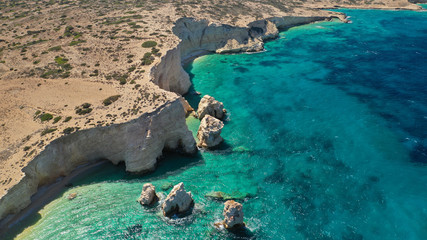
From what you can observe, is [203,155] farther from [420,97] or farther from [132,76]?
[420,97]

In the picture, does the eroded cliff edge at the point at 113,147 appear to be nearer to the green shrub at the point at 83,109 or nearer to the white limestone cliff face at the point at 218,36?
the green shrub at the point at 83,109

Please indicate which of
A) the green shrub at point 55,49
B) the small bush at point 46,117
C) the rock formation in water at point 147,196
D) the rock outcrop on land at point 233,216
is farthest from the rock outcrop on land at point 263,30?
the rock outcrop on land at point 233,216

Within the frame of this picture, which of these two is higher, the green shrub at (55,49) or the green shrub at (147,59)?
the green shrub at (55,49)

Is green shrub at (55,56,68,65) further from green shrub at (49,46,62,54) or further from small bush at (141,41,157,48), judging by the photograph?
small bush at (141,41,157,48)

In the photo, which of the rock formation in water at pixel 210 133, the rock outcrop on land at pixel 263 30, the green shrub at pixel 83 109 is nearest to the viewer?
the green shrub at pixel 83 109

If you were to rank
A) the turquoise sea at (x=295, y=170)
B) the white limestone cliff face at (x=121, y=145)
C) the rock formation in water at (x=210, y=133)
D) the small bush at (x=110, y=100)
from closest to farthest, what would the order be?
the turquoise sea at (x=295, y=170), the white limestone cliff face at (x=121, y=145), the small bush at (x=110, y=100), the rock formation in water at (x=210, y=133)

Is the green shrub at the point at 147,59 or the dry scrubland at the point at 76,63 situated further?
the green shrub at the point at 147,59
